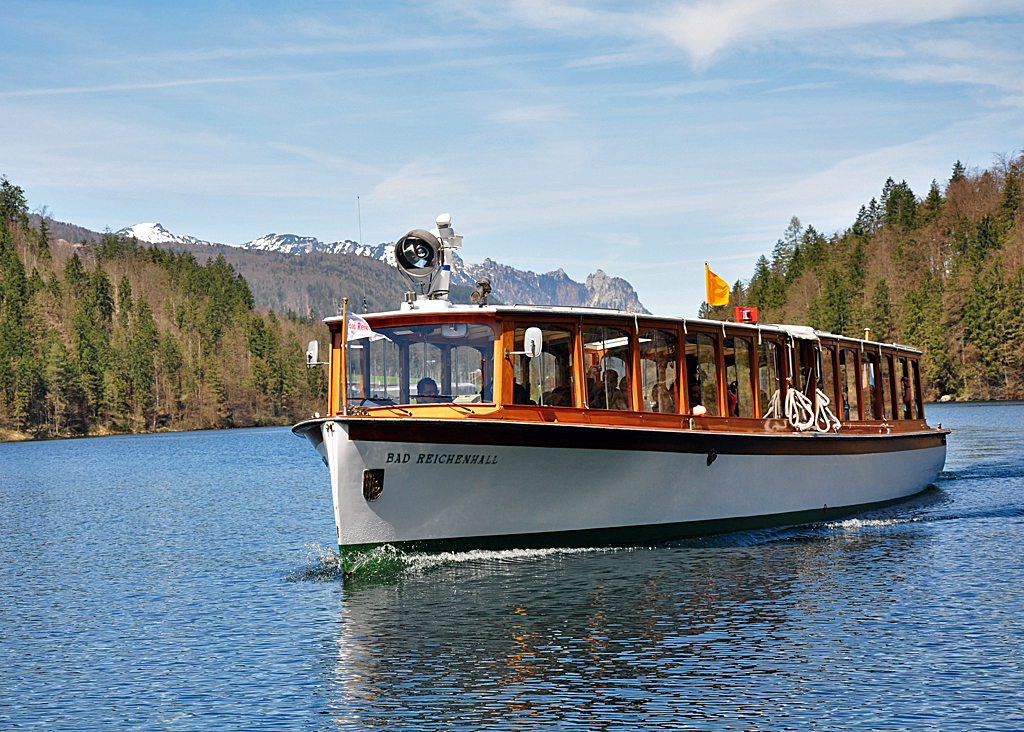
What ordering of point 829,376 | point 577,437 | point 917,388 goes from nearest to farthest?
1. point 577,437
2. point 829,376
3. point 917,388

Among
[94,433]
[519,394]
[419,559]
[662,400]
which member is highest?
[94,433]

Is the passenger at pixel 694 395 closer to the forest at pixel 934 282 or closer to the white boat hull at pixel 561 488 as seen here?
the white boat hull at pixel 561 488

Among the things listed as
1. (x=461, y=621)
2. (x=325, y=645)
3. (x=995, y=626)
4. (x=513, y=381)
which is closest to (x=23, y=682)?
(x=325, y=645)

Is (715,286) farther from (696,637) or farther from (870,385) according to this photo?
(696,637)

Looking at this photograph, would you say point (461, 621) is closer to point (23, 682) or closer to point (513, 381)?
point (513, 381)

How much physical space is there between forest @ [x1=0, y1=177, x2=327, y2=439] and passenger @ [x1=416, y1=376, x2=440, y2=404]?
286 ft

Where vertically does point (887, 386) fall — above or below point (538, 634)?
above

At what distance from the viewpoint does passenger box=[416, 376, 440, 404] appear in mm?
15633

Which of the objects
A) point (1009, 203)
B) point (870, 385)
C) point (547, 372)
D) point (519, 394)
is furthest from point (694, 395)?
point (1009, 203)

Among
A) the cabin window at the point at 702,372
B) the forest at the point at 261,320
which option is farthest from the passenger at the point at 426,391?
the forest at the point at 261,320

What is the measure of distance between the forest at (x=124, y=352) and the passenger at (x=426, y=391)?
87.1 meters

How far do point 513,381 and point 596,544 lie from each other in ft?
10.2

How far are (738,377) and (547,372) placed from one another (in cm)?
461

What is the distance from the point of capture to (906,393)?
2430cm
